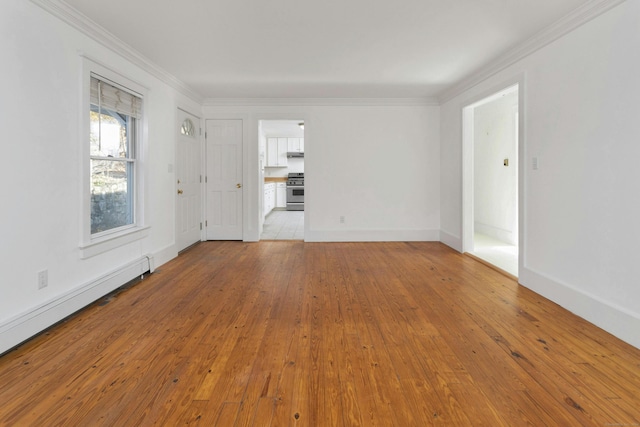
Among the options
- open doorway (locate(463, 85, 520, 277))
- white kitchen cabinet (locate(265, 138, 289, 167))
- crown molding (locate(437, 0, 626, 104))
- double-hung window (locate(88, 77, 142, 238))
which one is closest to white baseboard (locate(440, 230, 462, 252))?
open doorway (locate(463, 85, 520, 277))

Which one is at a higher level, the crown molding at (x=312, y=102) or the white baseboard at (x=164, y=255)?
the crown molding at (x=312, y=102)

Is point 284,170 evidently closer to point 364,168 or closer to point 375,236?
point 364,168

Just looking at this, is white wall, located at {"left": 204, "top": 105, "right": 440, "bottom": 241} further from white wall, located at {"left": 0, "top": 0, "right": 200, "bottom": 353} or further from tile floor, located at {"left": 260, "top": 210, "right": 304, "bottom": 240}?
white wall, located at {"left": 0, "top": 0, "right": 200, "bottom": 353}

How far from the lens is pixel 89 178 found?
9.35 feet

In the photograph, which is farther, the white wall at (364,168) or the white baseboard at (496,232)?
the white wall at (364,168)

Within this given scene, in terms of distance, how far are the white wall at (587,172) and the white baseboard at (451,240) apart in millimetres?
1561

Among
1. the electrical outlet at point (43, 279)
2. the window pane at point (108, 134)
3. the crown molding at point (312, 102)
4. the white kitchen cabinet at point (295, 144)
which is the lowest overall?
the electrical outlet at point (43, 279)

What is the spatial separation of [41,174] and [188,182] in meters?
2.80

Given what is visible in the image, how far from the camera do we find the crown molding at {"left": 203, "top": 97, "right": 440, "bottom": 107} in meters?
5.56

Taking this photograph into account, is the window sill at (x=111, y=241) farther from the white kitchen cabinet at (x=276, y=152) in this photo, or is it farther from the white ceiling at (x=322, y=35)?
the white kitchen cabinet at (x=276, y=152)

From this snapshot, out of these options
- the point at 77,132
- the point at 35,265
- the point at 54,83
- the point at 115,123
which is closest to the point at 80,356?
the point at 35,265

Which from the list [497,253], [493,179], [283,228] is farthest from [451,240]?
[283,228]

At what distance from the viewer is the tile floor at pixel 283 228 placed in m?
6.25

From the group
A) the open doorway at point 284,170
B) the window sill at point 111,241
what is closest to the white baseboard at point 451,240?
the window sill at point 111,241
